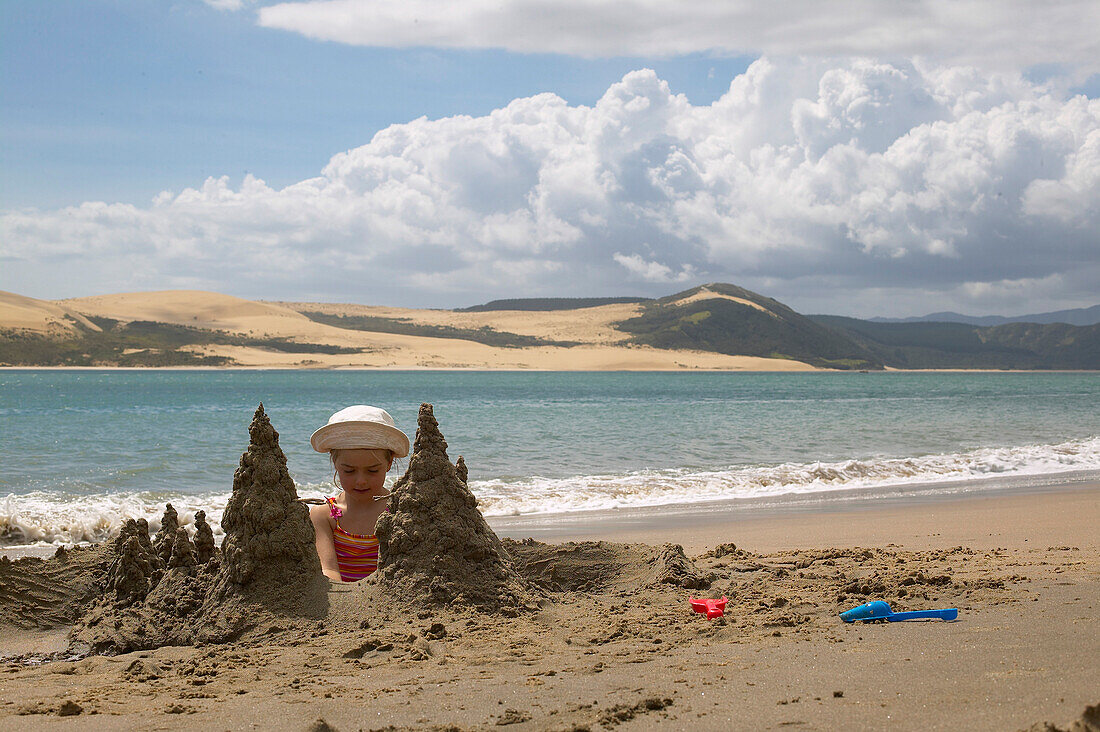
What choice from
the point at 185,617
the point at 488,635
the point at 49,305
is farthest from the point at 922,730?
the point at 49,305

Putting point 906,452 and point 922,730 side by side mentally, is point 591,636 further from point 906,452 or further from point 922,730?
point 906,452

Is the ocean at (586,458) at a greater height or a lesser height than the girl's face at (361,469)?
lesser

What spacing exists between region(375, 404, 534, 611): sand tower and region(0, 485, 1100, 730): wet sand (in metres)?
0.10

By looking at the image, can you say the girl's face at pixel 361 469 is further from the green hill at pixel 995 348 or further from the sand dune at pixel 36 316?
the green hill at pixel 995 348

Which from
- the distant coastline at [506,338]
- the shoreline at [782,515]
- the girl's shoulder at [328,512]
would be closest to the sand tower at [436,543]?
the girl's shoulder at [328,512]

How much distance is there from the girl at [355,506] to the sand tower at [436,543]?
22 centimetres

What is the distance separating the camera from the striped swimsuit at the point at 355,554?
4426 mm

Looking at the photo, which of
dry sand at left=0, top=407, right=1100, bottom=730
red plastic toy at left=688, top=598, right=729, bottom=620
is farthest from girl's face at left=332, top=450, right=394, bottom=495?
red plastic toy at left=688, top=598, right=729, bottom=620

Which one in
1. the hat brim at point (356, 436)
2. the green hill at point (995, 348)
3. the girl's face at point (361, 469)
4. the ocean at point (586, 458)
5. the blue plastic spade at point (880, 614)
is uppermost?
the green hill at point (995, 348)

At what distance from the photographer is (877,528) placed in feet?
30.0

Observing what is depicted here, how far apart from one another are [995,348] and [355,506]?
19230 centimetres

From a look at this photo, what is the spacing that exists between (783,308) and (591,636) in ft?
569

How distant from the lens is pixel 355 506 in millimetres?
4465

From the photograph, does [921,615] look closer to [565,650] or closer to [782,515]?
[565,650]
